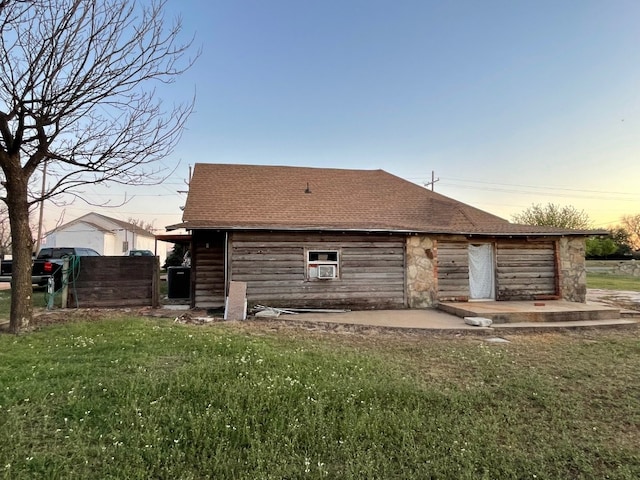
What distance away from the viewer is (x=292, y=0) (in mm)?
11484

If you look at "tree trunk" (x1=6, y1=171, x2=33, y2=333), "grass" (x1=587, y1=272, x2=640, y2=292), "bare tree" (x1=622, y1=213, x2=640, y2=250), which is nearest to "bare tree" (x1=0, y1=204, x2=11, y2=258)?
"tree trunk" (x1=6, y1=171, x2=33, y2=333)

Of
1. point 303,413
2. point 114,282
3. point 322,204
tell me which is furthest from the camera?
point 322,204

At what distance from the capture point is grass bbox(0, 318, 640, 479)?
2.89 meters

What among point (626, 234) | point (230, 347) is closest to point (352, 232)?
point (230, 347)

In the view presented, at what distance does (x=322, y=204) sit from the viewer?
13984 mm

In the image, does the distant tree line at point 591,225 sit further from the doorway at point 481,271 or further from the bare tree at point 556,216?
the doorway at point 481,271

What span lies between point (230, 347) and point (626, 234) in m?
60.4

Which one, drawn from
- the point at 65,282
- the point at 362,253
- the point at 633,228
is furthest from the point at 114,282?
the point at 633,228

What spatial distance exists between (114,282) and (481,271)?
1222 centimetres

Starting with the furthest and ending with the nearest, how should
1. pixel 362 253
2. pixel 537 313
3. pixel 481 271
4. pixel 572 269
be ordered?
pixel 572 269 < pixel 481 271 < pixel 362 253 < pixel 537 313

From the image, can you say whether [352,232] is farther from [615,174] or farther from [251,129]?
[615,174]

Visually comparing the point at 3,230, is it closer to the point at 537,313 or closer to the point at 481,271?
the point at 481,271

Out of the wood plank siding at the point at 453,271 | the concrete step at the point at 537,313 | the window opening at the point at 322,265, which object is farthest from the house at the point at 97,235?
the concrete step at the point at 537,313

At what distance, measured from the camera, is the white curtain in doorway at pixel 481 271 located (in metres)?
12.9
